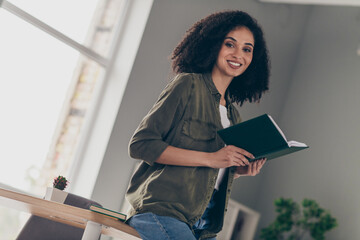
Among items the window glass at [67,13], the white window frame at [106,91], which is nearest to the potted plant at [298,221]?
the white window frame at [106,91]

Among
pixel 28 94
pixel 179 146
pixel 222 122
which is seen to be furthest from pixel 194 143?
pixel 28 94

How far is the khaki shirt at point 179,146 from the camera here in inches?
56.2

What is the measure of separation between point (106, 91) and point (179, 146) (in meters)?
2.56

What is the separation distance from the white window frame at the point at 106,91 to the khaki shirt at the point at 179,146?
7.43 ft

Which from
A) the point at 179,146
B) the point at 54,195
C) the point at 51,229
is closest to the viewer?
the point at 179,146

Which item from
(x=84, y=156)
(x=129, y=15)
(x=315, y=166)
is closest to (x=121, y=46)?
(x=129, y=15)

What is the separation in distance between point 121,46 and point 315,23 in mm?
2968

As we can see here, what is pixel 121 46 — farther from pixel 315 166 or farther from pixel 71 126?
pixel 315 166

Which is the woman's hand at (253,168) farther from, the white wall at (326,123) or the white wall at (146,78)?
the white wall at (326,123)

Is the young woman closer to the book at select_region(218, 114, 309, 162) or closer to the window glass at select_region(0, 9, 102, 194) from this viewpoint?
the book at select_region(218, 114, 309, 162)

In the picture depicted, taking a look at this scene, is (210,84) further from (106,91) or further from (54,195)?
(106,91)

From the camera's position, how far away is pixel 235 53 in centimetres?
172

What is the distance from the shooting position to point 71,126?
3865 millimetres

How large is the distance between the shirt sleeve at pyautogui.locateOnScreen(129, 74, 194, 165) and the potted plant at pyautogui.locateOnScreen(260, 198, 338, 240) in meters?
3.36
